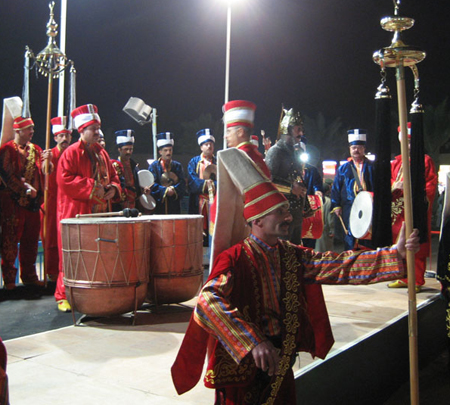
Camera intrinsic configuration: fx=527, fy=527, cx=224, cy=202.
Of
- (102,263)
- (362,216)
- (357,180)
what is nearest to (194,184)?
(357,180)

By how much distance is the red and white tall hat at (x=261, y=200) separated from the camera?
2.29 m

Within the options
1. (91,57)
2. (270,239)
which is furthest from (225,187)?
(91,57)

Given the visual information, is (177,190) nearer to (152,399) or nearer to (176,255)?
(176,255)

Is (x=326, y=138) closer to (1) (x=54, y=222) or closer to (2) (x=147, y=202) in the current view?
(2) (x=147, y=202)

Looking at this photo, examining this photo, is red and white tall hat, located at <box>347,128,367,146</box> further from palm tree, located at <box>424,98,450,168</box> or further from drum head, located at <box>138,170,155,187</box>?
palm tree, located at <box>424,98,450,168</box>

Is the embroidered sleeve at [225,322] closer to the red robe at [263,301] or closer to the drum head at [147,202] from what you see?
the red robe at [263,301]

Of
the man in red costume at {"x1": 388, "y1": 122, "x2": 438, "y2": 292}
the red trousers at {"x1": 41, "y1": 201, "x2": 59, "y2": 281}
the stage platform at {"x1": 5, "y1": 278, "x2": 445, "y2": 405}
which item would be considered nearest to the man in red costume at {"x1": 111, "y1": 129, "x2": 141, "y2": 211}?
the red trousers at {"x1": 41, "y1": 201, "x2": 59, "y2": 281}

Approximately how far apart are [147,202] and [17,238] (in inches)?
73.6

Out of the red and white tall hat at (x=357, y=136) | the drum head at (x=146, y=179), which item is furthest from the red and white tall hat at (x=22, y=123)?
the red and white tall hat at (x=357, y=136)

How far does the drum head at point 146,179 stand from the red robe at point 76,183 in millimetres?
2240

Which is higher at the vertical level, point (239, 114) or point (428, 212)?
Result: point (239, 114)

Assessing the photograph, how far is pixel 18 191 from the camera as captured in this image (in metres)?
6.11

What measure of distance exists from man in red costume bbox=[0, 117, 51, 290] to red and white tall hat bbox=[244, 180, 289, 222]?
4.23 meters

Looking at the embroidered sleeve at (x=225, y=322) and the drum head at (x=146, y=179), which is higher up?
the drum head at (x=146, y=179)
